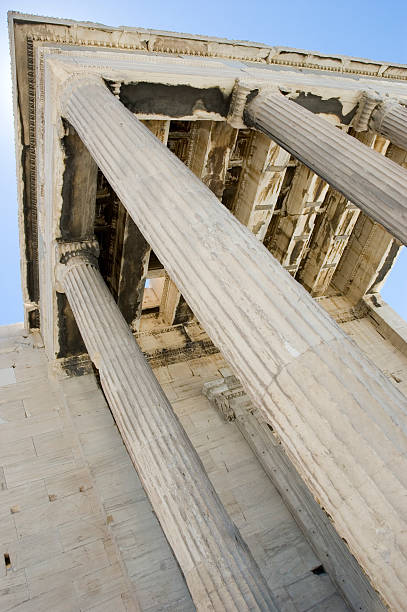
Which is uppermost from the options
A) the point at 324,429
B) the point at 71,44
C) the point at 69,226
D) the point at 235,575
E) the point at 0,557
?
the point at 71,44

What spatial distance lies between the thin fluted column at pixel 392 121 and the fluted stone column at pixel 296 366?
19.3ft

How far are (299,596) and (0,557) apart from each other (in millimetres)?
5686

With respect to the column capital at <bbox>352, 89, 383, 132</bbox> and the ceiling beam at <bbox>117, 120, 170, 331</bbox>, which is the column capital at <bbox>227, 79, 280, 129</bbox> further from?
the column capital at <bbox>352, 89, 383, 132</bbox>

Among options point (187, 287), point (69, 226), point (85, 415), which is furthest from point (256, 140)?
point (85, 415)

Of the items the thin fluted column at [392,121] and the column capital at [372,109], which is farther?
the column capital at [372,109]

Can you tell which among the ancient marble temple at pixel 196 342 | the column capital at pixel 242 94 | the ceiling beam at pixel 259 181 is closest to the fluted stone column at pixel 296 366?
the ancient marble temple at pixel 196 342

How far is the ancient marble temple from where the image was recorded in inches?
140

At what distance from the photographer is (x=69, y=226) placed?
8.95 m

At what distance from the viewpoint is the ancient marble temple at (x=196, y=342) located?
3.55m

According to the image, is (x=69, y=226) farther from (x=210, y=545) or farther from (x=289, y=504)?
(x=289, y=504)

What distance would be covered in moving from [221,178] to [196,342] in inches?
186

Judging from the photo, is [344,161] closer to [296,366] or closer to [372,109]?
[372,109]

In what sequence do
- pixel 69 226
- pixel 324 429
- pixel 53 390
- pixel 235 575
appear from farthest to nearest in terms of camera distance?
pixel 53 390
pixel 69 226
pixel 235 575
pixel 324 429

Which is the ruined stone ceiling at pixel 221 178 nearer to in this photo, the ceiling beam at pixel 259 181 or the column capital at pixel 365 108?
the ceiling beam at pixel 259 181
